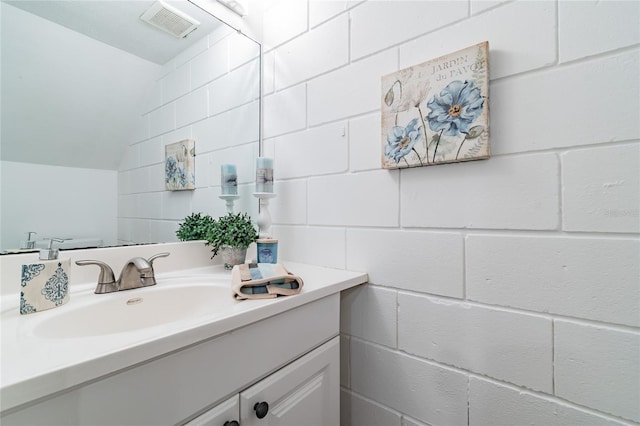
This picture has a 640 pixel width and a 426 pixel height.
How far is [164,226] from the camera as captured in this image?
40.1 inches

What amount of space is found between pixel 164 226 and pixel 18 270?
379mm

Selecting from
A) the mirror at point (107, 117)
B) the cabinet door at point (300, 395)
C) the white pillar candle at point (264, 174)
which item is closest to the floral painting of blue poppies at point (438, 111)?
the white pillar candle at point (264, 174)

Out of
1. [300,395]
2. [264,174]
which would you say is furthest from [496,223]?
[264,174]

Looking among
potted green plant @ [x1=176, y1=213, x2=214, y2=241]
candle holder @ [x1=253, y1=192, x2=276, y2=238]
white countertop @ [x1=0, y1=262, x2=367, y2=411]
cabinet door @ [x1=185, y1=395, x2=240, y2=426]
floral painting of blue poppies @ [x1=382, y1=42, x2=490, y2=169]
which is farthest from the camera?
candle holder @ [x1=253, y1=192, x2=276, y2=238]

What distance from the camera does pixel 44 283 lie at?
0.62m

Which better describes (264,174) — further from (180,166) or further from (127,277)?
(127,277)

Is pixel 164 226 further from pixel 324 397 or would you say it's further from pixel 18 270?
pixel 324 397

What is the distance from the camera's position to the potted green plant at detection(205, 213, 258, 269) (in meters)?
1.04

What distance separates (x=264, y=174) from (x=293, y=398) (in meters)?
0.79

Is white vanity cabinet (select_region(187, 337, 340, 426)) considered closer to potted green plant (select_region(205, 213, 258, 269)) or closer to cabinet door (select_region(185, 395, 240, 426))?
cabinet door (select_region(185, 395, 240, 426))

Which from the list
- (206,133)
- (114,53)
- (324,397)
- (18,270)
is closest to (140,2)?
(114,53)

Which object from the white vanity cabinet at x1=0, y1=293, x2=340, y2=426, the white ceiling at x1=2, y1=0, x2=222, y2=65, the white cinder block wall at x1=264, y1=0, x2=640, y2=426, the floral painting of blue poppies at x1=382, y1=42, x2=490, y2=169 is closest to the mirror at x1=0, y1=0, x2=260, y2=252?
the white ceiling at x1=2, y1=0, x2=222, y2=65

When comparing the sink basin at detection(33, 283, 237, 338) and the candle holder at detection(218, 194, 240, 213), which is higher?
the candle holder at detection(218, 194, 240, 213)

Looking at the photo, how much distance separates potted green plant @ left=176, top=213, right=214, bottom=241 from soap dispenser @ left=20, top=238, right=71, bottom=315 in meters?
0.41
